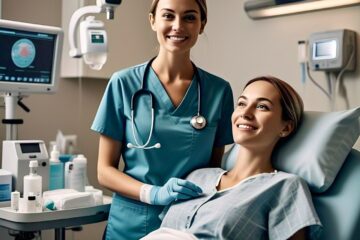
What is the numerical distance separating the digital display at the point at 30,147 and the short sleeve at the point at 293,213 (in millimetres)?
1049

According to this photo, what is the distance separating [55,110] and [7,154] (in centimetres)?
76

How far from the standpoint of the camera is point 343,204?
143 cm

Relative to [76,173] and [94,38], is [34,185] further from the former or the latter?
[94,38]

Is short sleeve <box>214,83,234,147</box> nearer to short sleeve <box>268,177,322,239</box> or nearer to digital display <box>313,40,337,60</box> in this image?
short sleeve <box>268,177,322,239</box>

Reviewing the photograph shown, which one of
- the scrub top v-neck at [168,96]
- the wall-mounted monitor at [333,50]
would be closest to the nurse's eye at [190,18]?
the scrub top v-neck at [168,96]

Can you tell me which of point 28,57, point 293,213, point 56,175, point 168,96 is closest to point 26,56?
point 28,57

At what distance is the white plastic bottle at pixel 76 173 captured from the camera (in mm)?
2119

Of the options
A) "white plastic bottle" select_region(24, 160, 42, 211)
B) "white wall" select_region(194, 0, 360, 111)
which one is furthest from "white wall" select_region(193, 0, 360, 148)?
"white plastic bottle" select_region(24, 160, 42, 211)

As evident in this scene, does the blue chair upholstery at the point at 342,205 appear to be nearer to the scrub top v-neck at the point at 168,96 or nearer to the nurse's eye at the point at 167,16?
the scrub top v-neck at the point at 168,96

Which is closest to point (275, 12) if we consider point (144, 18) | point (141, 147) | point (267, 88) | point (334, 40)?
point (334, 40)

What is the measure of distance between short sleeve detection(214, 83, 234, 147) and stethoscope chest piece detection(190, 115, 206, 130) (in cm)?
12

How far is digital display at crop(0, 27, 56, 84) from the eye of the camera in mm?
2057

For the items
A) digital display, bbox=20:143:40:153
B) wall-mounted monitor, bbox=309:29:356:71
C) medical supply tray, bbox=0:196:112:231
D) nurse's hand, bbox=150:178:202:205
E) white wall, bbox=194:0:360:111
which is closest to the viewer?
nurse's hand, bbox=150:178:202:205

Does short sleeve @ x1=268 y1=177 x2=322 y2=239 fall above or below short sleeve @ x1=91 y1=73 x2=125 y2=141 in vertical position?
below
